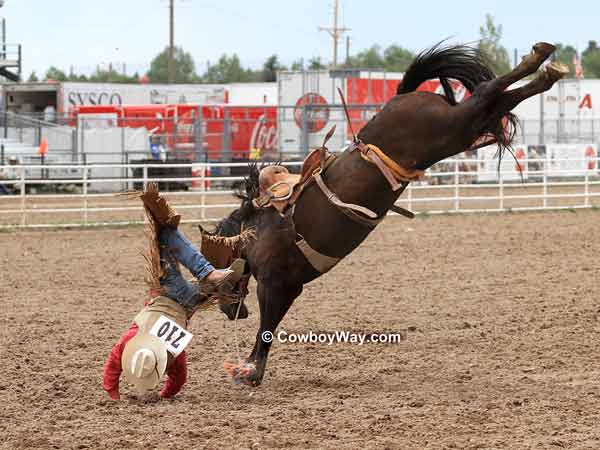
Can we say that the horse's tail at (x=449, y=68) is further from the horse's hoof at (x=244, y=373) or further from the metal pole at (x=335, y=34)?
the metal pole at (x=335, y=34)

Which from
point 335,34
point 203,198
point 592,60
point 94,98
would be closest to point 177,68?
point 592,60

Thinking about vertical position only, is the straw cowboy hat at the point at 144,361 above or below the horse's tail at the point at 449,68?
below

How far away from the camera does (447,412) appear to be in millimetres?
4734

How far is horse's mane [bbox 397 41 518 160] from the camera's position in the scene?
5512mm

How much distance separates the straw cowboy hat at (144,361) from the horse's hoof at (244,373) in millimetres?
560

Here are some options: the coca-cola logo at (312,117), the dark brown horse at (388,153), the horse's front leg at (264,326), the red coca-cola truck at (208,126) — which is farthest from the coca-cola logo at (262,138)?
the horse's front leg at (264,326)

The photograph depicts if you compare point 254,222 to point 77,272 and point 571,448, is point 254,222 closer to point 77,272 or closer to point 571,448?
point 571,448

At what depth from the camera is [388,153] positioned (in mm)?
5297

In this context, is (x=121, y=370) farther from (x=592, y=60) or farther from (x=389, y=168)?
(x=592, y=60)

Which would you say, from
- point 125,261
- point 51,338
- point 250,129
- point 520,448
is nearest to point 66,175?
point 250,129

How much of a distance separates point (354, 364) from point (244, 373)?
0.95 metres

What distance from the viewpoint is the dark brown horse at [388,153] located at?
5176 mm

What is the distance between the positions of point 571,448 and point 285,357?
2666 millimetres

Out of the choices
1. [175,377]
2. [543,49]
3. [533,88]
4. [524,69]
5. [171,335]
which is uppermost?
[543,49]
